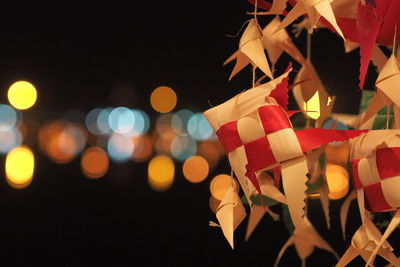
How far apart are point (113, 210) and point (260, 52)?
3453 mm

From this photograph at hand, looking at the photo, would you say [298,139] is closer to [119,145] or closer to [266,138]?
[266,138]

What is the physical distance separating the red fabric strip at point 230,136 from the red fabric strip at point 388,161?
4.3 inches

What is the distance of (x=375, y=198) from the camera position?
0.61m

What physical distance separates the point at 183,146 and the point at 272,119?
15.9 metres

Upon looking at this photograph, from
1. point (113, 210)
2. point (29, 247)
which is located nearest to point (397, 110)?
point (29, 247)

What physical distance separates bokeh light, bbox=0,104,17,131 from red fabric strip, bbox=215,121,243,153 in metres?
16.7

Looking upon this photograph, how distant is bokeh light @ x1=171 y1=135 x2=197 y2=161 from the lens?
14.9 metres

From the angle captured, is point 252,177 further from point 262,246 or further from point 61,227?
point 61,227

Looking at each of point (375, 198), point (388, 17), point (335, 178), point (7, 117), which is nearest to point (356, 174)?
point (375, 198)

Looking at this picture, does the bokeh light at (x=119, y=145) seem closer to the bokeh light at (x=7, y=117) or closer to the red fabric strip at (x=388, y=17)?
the bokeh light at (x=7, y=117)

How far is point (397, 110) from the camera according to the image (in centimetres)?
66

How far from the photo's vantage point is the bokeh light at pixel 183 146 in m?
14.9

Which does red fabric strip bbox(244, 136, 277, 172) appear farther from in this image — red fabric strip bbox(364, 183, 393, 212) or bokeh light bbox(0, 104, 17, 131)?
bokeh light bbox(0, 104, 17, 131)

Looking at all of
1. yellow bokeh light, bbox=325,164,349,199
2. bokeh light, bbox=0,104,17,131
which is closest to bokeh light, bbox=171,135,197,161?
bokeh light, bbox=0,104,17,131
